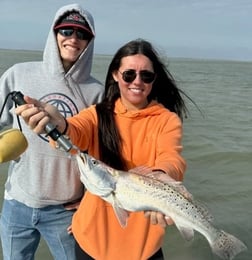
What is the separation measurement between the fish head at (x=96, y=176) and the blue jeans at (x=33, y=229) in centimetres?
110

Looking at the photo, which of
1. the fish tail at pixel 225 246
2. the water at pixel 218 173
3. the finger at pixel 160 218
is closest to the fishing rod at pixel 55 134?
the finger at pixel 160 218

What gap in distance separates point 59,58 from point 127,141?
3.37 ft

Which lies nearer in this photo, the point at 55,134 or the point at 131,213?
the point at 55,134

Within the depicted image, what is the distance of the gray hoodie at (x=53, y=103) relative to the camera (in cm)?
407

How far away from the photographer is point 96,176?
314cm

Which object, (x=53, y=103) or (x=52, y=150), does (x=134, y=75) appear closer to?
(x=53, y=103)

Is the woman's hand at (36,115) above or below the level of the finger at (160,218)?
above

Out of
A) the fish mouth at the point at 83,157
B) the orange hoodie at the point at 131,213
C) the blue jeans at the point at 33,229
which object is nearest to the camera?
the fish mouth at the point at 83,157

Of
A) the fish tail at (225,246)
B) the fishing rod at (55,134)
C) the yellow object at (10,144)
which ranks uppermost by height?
the fishing rod at (55,134)

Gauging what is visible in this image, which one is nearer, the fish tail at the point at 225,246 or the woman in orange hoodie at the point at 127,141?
the fish tail at the point at 225,246

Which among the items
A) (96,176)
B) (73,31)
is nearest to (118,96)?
(73,31)

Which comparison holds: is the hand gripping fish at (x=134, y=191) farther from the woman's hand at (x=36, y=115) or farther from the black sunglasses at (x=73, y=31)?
Result: the black sunglasses at (x=73, y=31)

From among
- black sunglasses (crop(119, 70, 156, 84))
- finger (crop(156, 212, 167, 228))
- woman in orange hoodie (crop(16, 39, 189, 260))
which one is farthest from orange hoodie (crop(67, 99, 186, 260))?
finger (crop(156, 212, 167, 228))

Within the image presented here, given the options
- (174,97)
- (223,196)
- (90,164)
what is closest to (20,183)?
(90,164)
